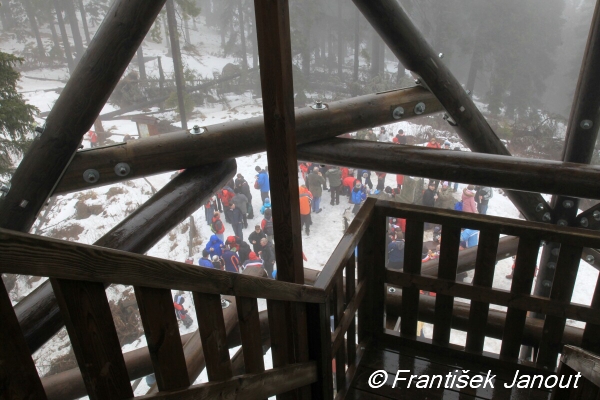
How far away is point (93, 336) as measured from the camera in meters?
0.94

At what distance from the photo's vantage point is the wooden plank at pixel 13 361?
2.51 ft

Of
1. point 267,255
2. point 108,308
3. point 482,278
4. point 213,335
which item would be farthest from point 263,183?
point 108,308

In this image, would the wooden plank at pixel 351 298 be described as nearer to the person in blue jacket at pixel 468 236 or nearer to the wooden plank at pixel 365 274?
the wooden plank at pixel 365 274

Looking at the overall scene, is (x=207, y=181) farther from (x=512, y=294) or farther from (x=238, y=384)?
(x=512, y=294)

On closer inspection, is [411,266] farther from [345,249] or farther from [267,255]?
[267,255]

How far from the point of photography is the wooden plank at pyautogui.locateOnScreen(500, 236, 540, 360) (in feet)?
7.43

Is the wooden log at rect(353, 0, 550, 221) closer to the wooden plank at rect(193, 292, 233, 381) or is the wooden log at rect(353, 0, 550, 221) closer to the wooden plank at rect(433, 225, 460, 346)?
the wooden plank at rect(433, 225, 460, 346)

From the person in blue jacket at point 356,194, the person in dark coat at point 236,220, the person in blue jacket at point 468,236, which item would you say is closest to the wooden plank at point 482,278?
the person in blue jacket at point 468,236

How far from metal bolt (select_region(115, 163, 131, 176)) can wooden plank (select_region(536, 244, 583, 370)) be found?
239 cm

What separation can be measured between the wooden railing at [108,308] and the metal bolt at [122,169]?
142 centimetres

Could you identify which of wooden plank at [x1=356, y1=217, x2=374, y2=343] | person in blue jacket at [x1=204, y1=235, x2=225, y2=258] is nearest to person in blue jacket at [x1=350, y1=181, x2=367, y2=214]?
person in blue jacket at [x1=204, y1=235, x2=225, y2=258]

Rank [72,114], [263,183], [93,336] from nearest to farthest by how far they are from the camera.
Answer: [93,336] → [72,114] → [263,183]

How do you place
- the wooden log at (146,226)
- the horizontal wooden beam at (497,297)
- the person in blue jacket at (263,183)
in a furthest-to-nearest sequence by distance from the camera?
the person in blue jacket at (263,183) → the horizontal wooden beam at (497,297) → the wooden log at (146,226)

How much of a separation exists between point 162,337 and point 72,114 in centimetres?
152
